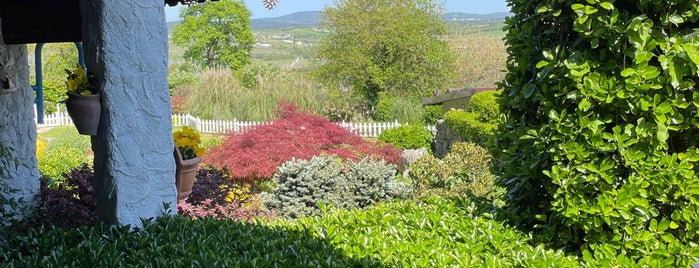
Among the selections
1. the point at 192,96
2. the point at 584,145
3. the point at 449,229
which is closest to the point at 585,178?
the point at 584,145

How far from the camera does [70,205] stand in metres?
5.06

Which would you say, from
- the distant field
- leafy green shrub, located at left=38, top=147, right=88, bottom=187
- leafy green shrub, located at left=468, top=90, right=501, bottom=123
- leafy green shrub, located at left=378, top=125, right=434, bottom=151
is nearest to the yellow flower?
leafy green shrub, located at left=38, top=147, right=88, bottom=187

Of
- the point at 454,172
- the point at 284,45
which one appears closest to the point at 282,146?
the point at 454,172

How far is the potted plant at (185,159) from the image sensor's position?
4816mm

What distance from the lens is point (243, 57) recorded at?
41969mm

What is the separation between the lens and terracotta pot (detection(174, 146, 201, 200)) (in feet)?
15.7

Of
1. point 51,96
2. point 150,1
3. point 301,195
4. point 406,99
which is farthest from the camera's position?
point 51,96

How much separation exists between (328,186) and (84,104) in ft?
13.6

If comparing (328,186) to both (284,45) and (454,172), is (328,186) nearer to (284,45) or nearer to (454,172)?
(454,172)

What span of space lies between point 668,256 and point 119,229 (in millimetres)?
2638

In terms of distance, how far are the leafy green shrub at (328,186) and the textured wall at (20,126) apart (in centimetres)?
261

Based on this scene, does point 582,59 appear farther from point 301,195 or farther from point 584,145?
point 301,195

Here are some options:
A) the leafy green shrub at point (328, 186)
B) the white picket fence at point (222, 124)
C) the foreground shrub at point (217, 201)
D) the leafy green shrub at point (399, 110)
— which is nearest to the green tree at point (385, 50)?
the leafy green shrub at point (399, 110)

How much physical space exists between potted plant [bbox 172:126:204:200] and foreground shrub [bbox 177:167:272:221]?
117cm
